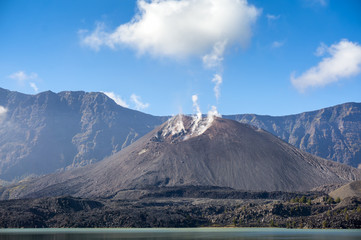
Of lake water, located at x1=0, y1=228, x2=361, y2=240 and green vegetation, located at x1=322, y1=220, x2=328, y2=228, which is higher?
lake water, located at x1=0, y1=228, x2=361, y2=240

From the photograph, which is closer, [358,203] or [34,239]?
[34,239]

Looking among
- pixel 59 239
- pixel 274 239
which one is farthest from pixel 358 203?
pixel 59 239

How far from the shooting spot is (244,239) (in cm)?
12025

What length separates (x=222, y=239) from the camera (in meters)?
120

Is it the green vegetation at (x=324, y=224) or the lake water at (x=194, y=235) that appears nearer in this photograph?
the lake water at (x=194, y=235)

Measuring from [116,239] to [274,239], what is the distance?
40763 mm

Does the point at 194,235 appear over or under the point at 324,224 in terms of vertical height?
over

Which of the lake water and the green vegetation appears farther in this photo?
the green vegetation

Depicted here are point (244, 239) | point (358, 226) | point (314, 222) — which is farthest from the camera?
point (314, 222)

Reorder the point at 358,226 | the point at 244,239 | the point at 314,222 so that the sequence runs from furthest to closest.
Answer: the point at 314,222
the point at 358,226
the point at 244,239

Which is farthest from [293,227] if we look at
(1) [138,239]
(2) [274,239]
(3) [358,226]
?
(1) [138,239]

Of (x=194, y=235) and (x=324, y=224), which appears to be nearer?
(x=194, y=235)

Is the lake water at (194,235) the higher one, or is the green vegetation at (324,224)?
the lake water at (194,235)

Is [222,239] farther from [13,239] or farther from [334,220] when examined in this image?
[334,220]
